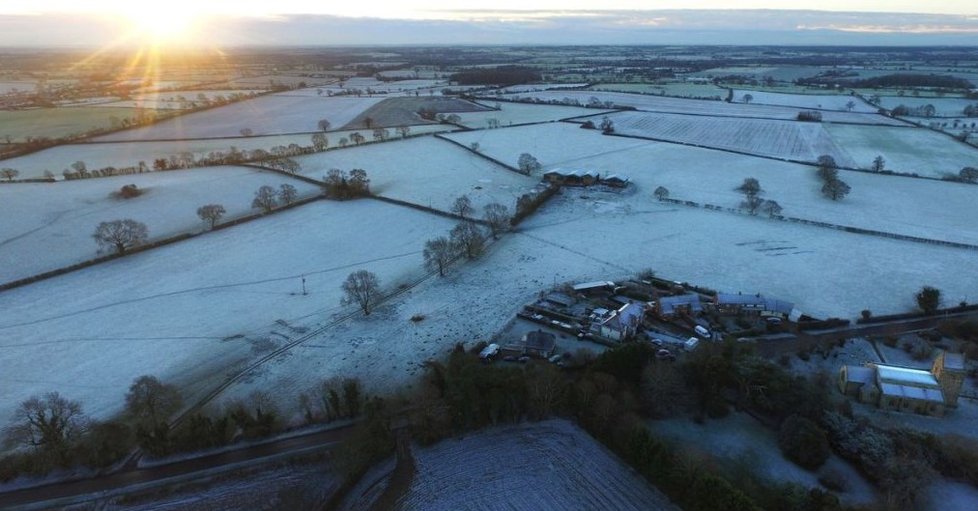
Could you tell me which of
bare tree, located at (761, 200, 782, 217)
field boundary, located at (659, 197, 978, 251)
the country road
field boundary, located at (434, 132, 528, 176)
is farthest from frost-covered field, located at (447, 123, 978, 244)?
the country road

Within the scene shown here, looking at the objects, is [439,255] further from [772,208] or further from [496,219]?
[772,208]

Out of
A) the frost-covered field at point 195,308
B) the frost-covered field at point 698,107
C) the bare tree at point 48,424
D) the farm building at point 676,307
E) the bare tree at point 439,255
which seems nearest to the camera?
the bare tree at point 48,424

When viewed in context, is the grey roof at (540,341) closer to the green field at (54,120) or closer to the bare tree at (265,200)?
the bare tree at (265,200)

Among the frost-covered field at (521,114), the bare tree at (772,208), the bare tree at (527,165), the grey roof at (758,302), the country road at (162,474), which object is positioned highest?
the frost-covered field at (521,114)

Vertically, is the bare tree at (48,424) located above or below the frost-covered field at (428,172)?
below

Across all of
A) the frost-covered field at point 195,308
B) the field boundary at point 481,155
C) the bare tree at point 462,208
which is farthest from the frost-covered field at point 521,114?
the frost-covered field at point 195,308

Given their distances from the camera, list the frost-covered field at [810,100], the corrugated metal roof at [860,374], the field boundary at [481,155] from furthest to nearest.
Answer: the frost-covered field at [810,100]
the field boundary at [481,155]
the corrugated metal roof at [860,374]

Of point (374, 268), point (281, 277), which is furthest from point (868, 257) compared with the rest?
point (281, 277)
